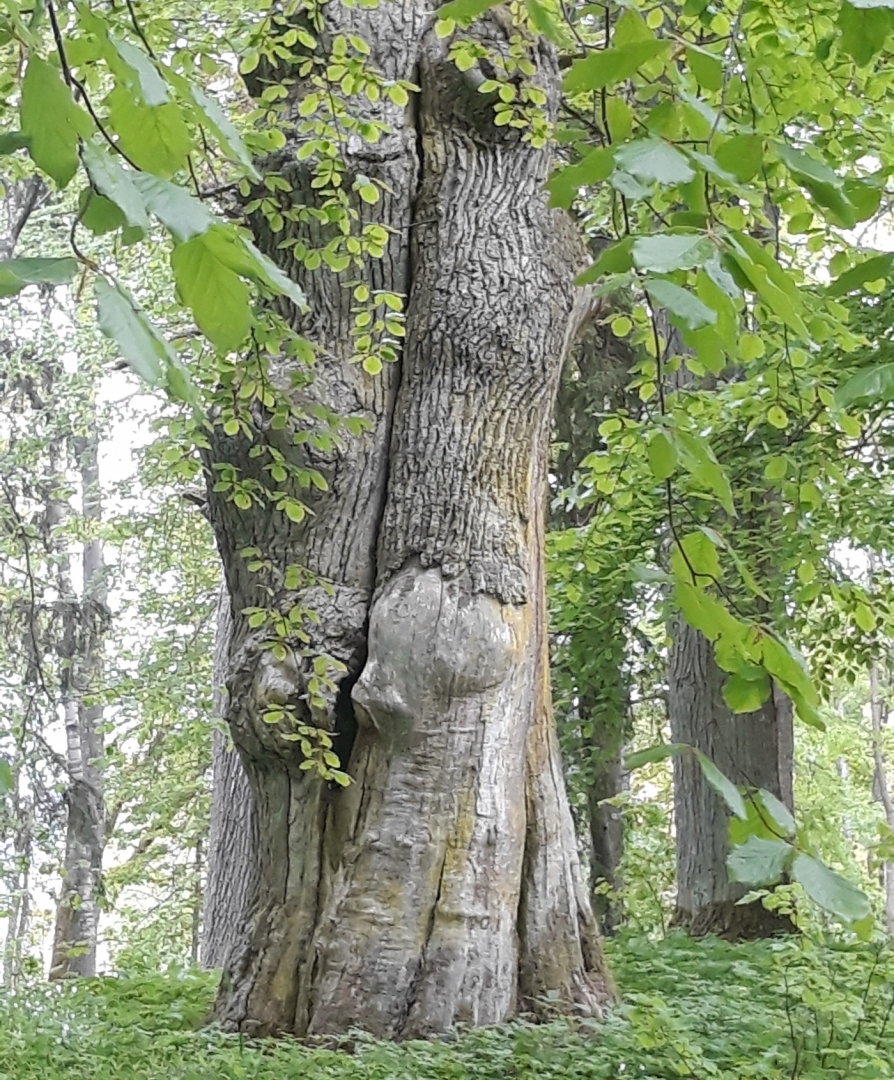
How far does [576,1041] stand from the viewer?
3656 millimetres

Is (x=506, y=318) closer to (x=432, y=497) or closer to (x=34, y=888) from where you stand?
(x=432, y=497)

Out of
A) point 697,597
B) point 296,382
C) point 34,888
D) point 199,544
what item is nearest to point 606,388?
point 199,544

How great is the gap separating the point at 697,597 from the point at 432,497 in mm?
2855

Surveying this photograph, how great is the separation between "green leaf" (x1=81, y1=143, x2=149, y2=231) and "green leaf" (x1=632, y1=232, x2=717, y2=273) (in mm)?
399

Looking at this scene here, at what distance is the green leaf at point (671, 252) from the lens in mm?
967

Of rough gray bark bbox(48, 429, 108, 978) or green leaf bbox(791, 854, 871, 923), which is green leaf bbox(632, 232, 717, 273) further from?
rough gray bark bbox(48, 429, 108, 978)

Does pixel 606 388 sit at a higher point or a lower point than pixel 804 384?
higher

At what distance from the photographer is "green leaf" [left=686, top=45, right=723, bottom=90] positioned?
123 centimetres

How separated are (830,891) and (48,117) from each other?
95cm

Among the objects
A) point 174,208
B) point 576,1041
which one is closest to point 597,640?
point 576,1041

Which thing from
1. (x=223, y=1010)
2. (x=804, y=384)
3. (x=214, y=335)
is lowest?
(x=223, y=1010)

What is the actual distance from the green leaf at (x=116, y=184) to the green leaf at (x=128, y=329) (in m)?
0.06

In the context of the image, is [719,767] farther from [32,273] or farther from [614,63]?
[32,273]

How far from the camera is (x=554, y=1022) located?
12.2 ft
